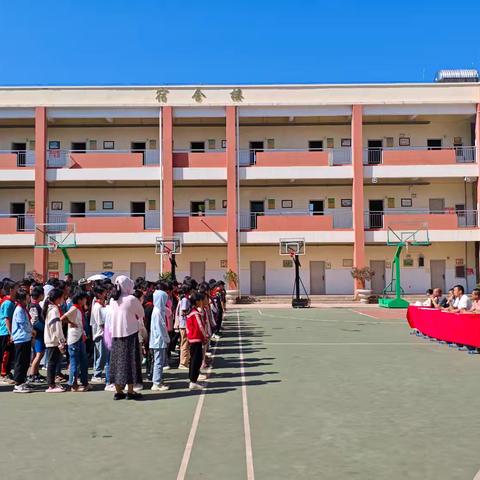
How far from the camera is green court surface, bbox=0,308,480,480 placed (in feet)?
17.8

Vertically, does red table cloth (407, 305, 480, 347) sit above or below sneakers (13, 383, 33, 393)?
above

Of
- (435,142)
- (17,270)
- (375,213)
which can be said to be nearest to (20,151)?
(17,270)

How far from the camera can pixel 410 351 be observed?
13.5 meters

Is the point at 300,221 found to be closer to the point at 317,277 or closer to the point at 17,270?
the point at 317,277

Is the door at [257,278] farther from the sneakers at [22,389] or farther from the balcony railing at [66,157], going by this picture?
the sneakers at [22,389]

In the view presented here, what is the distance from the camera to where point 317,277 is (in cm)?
3719

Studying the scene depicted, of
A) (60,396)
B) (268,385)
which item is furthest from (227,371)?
→ (60,396)

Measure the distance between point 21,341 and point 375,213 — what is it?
98.3 ft

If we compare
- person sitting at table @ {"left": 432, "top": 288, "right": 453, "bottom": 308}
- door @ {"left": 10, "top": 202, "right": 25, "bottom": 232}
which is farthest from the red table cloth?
door @ {"left": 10, "top": 202, "right": 25, "bottom": 232}

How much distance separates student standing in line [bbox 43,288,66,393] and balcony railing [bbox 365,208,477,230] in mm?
28008

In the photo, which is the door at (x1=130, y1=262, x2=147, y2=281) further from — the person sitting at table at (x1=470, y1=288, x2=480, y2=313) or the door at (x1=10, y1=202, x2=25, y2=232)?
the person sitting at table at (x1=470, y1=288, x2=480, y2=313)

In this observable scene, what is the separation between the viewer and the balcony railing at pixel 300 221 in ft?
113

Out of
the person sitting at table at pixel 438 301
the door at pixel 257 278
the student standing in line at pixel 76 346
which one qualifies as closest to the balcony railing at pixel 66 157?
the door at pixel 257 278

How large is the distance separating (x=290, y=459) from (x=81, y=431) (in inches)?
102
